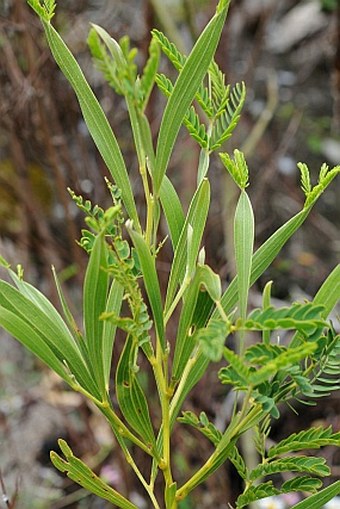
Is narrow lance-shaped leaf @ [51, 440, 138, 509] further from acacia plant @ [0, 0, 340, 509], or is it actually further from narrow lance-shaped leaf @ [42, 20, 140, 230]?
narrow lance-shaped leaf @ [42, 20, 140, 230]

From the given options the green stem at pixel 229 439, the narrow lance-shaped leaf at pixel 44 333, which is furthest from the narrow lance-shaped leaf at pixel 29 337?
the green stem at pixel 229 439

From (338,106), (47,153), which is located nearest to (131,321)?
(47,153)

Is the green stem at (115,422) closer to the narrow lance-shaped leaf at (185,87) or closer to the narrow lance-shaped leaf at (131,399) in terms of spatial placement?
the narrow lance-shaped leaf at (131,399)

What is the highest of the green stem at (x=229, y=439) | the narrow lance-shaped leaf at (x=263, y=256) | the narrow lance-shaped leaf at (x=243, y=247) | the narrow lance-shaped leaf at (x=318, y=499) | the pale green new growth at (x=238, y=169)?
the pale green new growth at (x=238, y=169)

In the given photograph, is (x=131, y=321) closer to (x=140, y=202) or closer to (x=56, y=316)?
(x=56, y=316)

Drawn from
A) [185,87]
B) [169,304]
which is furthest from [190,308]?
[185,87]

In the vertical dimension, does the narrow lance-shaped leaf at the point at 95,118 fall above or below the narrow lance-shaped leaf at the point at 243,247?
above

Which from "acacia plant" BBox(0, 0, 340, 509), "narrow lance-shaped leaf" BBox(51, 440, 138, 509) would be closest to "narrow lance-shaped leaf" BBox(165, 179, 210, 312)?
"acacia plant" BBox(0, 0, 340, 509)
